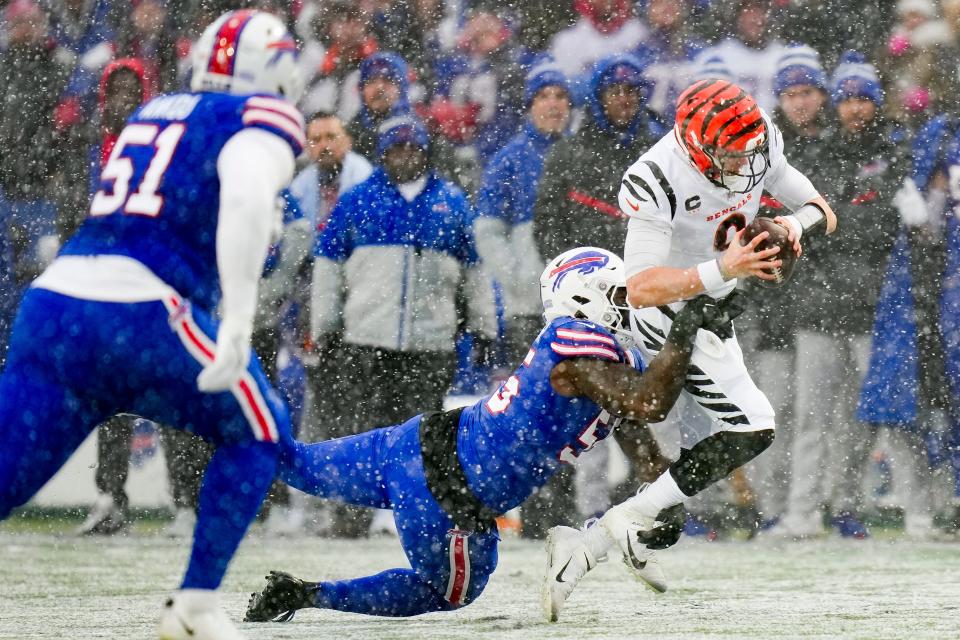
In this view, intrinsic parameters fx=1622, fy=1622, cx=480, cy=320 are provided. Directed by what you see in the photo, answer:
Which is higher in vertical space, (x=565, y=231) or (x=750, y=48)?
(x=750, y=48)

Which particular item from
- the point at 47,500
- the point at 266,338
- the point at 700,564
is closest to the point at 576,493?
the point at 700,564

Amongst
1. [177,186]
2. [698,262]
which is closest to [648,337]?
[698,262]

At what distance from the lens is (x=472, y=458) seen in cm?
470

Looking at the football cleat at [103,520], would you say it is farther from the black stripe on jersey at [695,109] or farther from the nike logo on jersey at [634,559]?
the black stripe on jersey at [695,109]

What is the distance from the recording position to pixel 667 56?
801 cm

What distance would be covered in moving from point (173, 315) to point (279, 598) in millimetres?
1414

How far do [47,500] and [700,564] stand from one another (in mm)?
3320

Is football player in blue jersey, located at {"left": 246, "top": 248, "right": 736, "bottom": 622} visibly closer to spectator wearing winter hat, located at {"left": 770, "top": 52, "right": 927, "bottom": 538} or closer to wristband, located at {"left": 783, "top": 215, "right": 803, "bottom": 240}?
wristband, located at {"left": 783, "top": 215, "right": 803, "bottom": 240}

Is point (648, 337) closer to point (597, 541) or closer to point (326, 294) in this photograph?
point (597, 541)

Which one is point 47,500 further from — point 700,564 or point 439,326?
point 700,564

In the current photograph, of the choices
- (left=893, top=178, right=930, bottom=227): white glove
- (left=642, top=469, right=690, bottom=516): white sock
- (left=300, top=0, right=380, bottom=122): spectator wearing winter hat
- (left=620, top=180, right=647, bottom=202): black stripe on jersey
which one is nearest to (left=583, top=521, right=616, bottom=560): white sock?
(left=642, top=469, right=690, bottom=516): white sock

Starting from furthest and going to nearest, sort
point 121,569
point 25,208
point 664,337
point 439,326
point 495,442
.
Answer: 1. point 25,208
2. point 439,326
3. point 121,569
4. point 664,337
5. point 495,442

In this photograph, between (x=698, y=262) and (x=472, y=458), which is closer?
(x=472, y=458)

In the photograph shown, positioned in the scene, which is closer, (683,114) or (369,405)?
(683,114)
